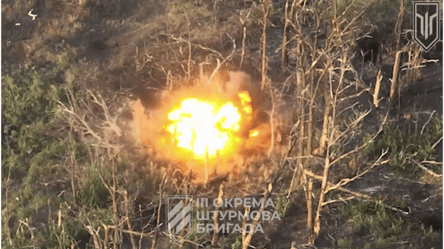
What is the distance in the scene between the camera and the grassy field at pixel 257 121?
8734 millimetres

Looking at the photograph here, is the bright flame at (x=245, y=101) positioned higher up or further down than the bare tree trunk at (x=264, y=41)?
further down

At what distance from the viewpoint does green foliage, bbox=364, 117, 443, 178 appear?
9.72m

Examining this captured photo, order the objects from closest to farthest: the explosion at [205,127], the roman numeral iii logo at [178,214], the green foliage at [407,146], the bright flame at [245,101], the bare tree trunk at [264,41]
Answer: the roman numeral iii logo at [178,214] < the bare tree trunk at [264,41] < the explosion at [205,127] < the green foliage at [407,146] < the bright flame at [245,101]

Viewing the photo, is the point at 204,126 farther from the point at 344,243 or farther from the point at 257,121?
the point at 344,243

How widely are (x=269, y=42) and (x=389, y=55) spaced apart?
6.15 ft

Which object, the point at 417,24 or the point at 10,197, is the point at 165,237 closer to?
the point at 10,197

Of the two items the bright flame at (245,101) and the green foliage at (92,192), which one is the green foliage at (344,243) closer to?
the bright flame at (245,101)

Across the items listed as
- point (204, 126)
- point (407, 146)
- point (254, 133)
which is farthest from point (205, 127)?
point (407, 146)

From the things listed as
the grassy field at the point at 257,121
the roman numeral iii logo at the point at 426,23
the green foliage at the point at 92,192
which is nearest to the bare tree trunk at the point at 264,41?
the grassy field at the point at 257,121

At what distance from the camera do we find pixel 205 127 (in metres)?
9.59

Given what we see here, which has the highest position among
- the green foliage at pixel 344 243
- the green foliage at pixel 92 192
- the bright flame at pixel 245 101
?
the bright flame at pixel 245 101

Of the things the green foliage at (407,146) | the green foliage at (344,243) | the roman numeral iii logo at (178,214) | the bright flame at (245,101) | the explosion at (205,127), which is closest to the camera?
the green foliage at (344,243)

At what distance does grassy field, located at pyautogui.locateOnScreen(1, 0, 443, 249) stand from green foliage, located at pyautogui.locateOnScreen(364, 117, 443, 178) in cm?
2

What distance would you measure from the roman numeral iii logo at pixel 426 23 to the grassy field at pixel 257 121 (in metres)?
0.19
